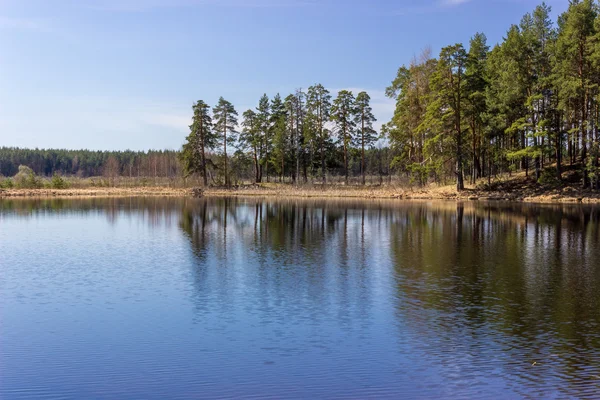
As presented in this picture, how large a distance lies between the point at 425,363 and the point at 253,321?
484 centimetres

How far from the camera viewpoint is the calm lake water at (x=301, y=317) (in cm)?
1086

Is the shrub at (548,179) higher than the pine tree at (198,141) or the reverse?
the reverse

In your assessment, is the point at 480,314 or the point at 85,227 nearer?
the point at 480,314

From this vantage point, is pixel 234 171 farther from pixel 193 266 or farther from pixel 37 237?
pixel 193 266

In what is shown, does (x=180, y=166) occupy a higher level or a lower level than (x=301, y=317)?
higher

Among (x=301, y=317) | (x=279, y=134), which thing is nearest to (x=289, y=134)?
(x=279, y=134)

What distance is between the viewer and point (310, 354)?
40.4ft

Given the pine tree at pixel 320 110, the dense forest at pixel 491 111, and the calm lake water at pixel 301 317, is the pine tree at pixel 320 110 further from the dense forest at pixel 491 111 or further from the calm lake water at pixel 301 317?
the calm lake water at pixel 301 317

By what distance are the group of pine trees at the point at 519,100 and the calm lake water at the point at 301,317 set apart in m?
27.7

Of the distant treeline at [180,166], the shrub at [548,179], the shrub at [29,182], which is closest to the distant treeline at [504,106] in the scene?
the shrub at [548,179]

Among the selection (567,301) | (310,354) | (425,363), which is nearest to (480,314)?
(567,301)

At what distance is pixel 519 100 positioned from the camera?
196ft

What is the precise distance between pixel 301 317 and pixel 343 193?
59.3 meters

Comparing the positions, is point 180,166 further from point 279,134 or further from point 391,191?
point 391,191
